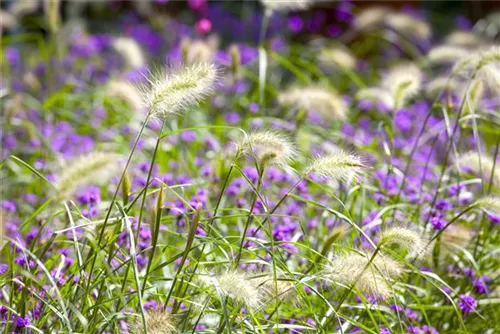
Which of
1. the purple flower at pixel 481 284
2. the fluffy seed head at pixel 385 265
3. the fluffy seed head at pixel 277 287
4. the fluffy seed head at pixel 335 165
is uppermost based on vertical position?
the purple flower at pixel 481 284

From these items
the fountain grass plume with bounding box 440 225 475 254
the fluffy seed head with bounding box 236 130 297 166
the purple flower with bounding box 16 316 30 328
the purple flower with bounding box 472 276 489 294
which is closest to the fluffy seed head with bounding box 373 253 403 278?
the fluffy seed head with bounding box 236 130 297 166

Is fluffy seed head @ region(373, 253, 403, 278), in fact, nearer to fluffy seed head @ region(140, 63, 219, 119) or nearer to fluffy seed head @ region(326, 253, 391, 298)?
fluffy seed head @ region(326, 253, 391, 298)

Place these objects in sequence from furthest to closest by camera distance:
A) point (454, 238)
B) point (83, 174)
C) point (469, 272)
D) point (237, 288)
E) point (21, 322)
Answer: point (469, 272), point (454, 238), point (21, 322), point (83, 174), point (237, 288)

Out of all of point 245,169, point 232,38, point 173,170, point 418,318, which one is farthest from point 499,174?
point 232,38

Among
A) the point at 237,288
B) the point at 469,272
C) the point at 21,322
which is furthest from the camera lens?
the point at 469,272

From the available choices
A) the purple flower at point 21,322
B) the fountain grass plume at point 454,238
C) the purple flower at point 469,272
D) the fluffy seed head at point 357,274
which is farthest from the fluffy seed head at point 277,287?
the purple flower at point 469,272

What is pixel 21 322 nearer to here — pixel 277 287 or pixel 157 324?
pixel 157 324

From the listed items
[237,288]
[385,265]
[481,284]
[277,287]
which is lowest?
[237,288]

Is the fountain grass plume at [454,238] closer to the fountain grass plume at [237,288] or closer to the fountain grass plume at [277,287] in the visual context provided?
the fountain grass plume at [277,287]

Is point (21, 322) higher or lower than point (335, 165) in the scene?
lower

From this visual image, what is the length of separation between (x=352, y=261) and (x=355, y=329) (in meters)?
0.73

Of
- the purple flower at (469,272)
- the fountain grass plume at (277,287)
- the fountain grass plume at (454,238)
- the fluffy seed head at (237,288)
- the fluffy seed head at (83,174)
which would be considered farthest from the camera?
the purple flower at (469,272)

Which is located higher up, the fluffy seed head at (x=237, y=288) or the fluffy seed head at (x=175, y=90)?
the fluffy seed head at (x=175, y=90)

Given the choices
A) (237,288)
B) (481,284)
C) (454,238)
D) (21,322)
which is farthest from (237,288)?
(481,284)
